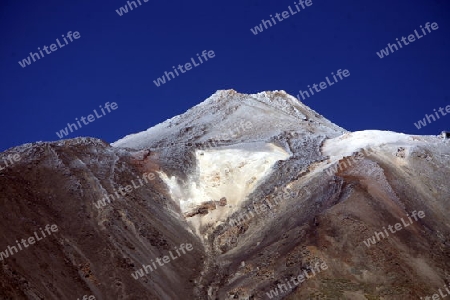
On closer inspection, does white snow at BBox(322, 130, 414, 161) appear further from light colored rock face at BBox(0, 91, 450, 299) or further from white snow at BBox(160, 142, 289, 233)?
white snow at BBox(160, 142, 289, 233)

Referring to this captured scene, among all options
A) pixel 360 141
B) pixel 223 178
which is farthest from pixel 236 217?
pixel 360 141

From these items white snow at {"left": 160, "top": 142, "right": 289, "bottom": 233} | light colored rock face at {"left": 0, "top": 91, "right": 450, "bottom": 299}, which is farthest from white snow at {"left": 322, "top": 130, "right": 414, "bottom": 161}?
white snow at {"left": 160, "top": 142, "right": 289, "bottom": 233}

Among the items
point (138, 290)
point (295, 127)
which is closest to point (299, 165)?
point (295, 127)

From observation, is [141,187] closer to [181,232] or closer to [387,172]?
[181,232]

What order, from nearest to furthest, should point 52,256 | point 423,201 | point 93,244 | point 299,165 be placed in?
point 52,256, point 93,244, point 423,201, point 299,165

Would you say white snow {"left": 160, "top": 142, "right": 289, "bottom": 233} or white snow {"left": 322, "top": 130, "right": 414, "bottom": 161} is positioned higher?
white snow {"left": 160, "top": 142, "right": 289, "bottom": 233}

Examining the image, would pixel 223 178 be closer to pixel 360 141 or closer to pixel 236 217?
pixel 236 217

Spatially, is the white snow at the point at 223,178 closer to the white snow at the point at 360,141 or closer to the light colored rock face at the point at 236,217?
the light colored rock face at the point at 236,217

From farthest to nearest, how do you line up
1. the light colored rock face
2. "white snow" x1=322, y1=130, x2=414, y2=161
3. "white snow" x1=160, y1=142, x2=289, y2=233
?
1. "white snow" x1=322, y1=130, x2=414, y2=161
2. "white snow" x1=160, y1=142, x2=289, y2=233
3. the light colored rock face
